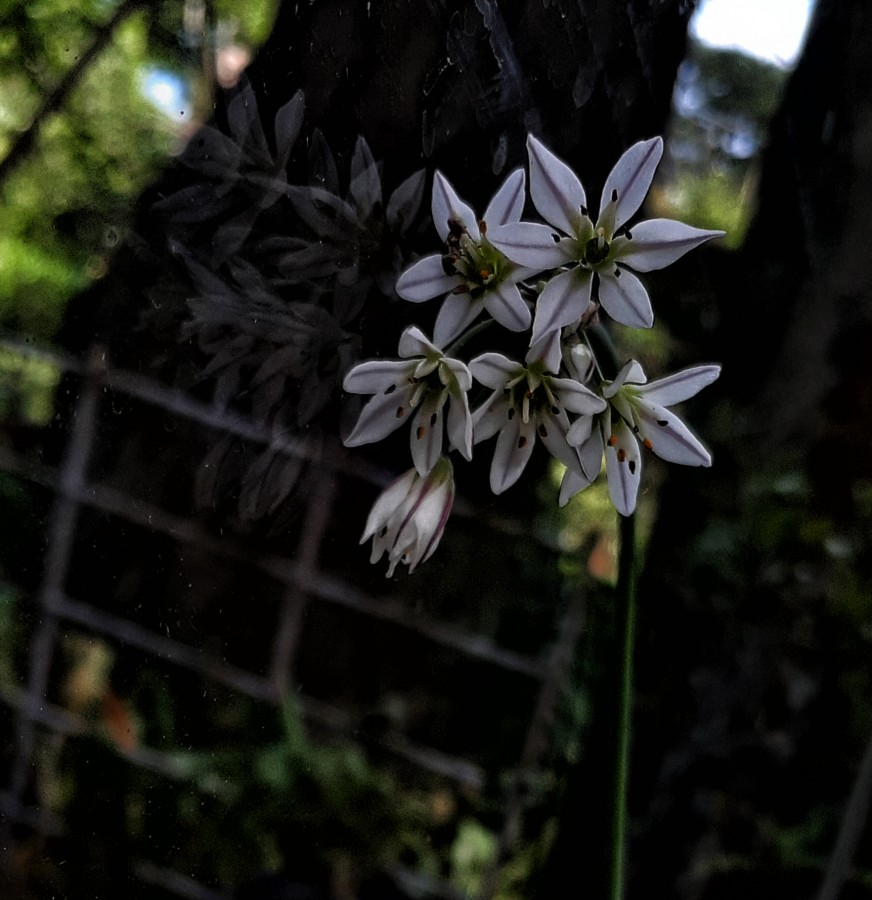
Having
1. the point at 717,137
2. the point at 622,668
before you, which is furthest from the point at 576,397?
the point at 717,137

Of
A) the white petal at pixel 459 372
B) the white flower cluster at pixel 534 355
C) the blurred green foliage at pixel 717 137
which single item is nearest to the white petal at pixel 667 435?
the white flower cluster at pixel 534 355

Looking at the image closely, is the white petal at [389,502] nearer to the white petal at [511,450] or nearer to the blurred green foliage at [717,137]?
the white petal at [511,450]

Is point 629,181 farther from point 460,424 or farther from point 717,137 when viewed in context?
point 717,137

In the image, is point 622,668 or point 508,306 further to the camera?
point 622,668

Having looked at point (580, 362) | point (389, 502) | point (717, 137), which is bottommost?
point (389, 502)

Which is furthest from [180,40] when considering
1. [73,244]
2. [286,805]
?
[286,805]

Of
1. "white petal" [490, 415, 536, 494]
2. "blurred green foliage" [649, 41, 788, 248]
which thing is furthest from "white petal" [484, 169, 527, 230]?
"blurred green foliage" [649, 41, 788, 248]

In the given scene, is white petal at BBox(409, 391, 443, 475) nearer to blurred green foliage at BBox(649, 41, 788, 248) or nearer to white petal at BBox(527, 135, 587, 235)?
white petal at BBox(527, 135, 587, 235)

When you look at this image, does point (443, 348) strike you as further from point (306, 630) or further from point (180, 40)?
point (306, 630)
